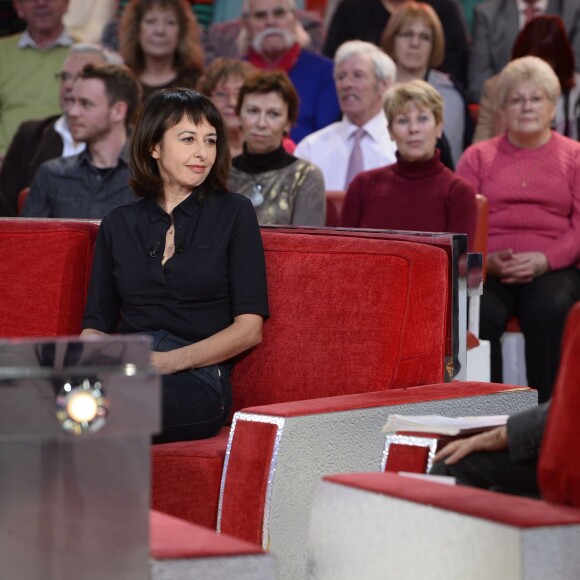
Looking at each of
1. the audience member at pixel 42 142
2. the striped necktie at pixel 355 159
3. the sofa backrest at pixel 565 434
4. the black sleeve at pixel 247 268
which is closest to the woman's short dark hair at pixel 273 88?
the striped necktie at pixel 355 159

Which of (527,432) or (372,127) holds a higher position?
(372,127)

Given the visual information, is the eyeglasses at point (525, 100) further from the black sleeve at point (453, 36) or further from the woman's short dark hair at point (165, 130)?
the woman's short dark hair at point (165, 130)

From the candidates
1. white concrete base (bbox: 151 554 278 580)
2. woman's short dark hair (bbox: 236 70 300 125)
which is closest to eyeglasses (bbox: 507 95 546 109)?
woman's short dark hair (bbox: 236 70 300 125)

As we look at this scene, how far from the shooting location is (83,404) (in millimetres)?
1744

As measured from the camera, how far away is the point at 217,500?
291 centimetres

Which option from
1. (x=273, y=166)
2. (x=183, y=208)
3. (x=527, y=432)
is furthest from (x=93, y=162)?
(x=527, y=432)

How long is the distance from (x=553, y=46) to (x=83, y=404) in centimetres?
482

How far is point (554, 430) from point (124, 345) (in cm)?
71

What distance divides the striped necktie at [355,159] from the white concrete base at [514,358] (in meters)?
1.08

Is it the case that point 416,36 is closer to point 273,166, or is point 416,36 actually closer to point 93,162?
point 273,166

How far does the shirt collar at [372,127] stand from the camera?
5773 mm

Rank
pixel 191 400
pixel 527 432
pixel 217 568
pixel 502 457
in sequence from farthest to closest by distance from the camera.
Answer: pixel 191 400 < pixel 502 457 < pixel 527 432 < pixel 217 568

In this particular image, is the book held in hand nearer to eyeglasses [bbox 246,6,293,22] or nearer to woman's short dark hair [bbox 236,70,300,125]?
woman's short dark hair [bbox 236,70,300,125]

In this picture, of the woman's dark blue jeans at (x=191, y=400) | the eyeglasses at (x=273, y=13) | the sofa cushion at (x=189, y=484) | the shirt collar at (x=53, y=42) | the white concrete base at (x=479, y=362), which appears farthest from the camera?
the shirt collar at (x=53, y=42)
